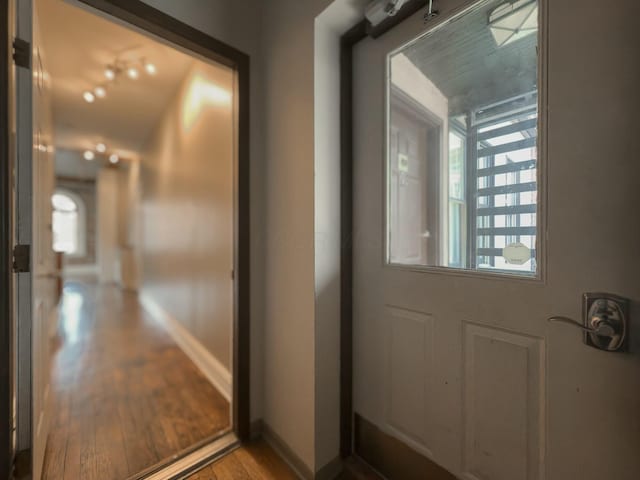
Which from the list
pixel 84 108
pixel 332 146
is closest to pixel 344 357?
pixel 332 146

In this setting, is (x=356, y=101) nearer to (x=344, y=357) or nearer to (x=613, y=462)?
(x=344, y=357)

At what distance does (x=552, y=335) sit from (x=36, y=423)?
1.98 metres

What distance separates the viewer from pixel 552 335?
2.82ft

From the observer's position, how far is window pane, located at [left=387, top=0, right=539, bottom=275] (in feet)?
3.05

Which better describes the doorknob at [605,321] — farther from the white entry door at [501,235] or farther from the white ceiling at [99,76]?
Answer: the white ceiling at [99,76]

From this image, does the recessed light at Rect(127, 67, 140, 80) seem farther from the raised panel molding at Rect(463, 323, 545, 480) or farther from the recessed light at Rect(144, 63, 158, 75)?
the raised panel molding at Rect(463, 323, 545, 480)

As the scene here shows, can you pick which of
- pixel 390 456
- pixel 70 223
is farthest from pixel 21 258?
pixel 70 223

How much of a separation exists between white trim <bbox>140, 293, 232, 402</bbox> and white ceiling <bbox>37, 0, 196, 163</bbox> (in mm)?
2322

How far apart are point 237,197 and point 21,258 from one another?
Result: 88 centimetres

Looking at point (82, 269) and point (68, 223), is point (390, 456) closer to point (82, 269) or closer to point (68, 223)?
point (82, 269)

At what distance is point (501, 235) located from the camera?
3.22 ft

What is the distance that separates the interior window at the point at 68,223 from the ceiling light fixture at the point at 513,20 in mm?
10940

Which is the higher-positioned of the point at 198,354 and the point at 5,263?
the point at 5,263

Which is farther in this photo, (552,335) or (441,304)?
(441,304)
